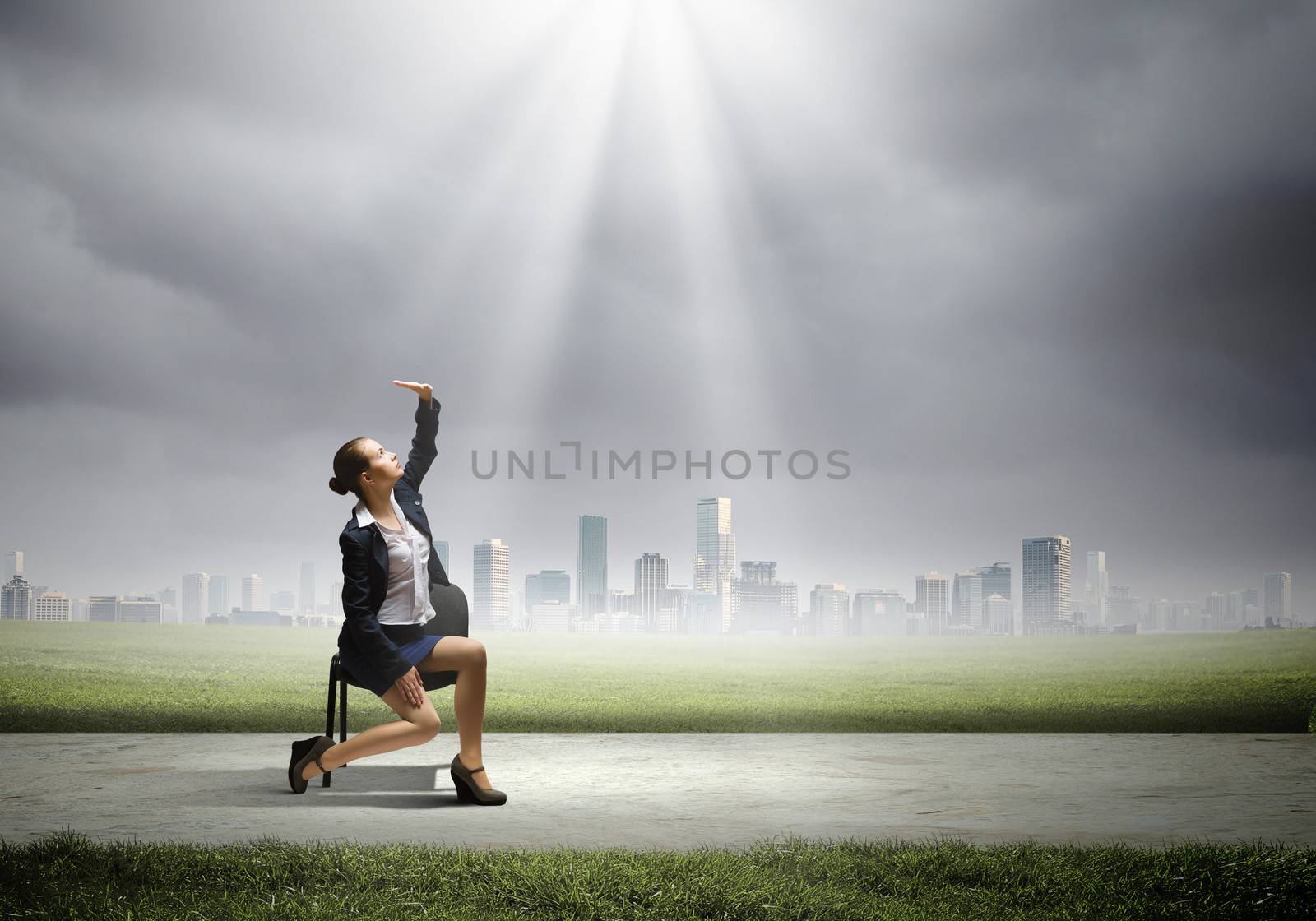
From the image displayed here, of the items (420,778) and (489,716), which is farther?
(489,716)

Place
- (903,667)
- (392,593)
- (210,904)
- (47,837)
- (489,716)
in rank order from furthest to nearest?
(903,667)
(489,716)
(392,593)
(47,837)
(210,904)

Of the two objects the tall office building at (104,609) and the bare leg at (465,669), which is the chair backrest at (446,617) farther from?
the tall office building at (104,609)

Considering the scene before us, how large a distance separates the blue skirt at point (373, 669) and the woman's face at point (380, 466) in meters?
0.93

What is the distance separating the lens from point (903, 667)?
81.3 ft

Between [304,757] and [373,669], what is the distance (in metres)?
0.74

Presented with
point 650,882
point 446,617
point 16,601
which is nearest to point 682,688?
point 446,617

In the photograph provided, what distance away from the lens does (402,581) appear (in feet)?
19.8

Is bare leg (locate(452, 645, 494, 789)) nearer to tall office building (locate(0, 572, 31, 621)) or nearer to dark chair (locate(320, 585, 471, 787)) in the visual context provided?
dark chair (locate(320, 585, 471, 787))

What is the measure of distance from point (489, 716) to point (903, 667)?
16.0 metres

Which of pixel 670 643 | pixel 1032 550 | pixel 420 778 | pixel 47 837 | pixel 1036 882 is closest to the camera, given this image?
pixel 1036 882

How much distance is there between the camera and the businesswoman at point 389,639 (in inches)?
227

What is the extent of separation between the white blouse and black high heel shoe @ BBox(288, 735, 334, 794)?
2.68 feet

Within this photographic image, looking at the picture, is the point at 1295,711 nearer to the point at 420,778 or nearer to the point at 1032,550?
the point at 420,778

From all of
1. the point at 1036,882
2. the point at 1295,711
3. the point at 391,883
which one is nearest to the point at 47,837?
the point at 391,883
